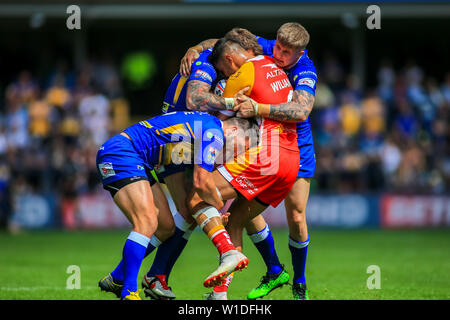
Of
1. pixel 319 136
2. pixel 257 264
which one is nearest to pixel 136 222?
pixel 257 264

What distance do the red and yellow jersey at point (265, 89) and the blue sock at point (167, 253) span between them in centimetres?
138

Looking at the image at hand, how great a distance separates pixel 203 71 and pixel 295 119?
1.03m

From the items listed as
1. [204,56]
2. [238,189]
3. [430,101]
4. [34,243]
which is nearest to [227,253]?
[238,189]

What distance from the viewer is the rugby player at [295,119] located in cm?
657

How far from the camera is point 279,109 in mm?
6523

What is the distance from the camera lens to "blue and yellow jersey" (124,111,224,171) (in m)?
6.27

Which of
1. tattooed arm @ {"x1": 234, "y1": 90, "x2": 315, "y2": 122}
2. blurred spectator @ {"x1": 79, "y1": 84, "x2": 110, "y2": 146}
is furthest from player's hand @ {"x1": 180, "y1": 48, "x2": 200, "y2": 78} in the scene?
blurred spectator @ {"x1": 79, "y1": 84, "x2": 110, "y2": 146}

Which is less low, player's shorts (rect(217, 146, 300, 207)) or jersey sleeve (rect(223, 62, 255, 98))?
jersey sleeve (rect(223, 62, 255, 98))

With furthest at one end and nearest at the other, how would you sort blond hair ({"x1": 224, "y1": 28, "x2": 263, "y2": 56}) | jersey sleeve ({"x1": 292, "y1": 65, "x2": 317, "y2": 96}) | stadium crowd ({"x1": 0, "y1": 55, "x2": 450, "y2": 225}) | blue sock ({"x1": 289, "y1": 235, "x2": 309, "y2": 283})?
1. stadium crowd ({"x1": 0, "y1": 55, "x2": 450, "y2": 225})
2. blue sock ({"x1": 289, "y1": 235, "x2": 309, "y2": 283})
3. blond hair ({"x1": 224, "y1": 28, "x2": 263, "y2": 56})
4. jersey sleeve ({"x1": 292, "y1": 65, "x2": 317, "y2": 96})

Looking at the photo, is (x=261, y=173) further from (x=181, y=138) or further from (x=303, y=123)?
(x=303, y=123)

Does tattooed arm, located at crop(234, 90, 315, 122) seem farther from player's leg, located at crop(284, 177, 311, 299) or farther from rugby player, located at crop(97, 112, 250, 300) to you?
player's leg, located at crop(284, 177, 311, 299)

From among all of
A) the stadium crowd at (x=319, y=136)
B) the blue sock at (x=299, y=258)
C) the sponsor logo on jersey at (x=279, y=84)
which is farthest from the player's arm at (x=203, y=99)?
the stadium crowd at (x=319, y=136)

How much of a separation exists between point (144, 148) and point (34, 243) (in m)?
7.56

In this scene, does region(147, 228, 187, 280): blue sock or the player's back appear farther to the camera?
region(147, 228, 187, 280): blue sock
